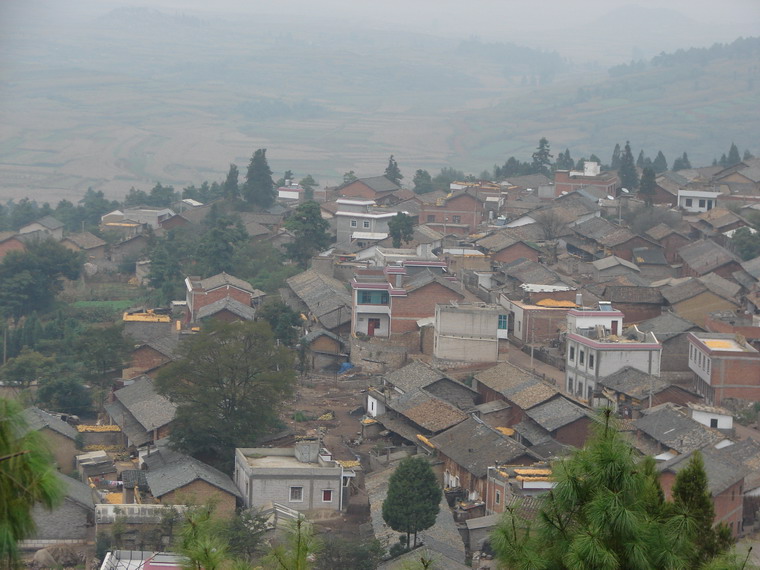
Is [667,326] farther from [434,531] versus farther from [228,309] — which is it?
[434,531]

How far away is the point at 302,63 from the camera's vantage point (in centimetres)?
14312

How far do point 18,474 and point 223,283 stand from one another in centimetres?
2362

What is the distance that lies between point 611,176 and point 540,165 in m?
6.27

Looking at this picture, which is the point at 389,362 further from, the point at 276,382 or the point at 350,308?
the point at 276,382

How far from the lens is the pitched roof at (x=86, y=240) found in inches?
1487

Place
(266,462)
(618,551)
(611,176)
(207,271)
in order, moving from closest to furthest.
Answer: (618,551)
(266,462)
(207,271)
(611,176)

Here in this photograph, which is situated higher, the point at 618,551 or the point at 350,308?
the point at 618,551

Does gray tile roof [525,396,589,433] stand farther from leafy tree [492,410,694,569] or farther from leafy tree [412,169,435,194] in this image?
leafy tree [412,169,435,194]

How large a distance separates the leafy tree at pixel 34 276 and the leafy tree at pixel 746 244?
16.5m

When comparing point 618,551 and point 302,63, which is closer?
point 618,551

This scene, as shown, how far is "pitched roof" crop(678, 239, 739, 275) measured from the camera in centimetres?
2988

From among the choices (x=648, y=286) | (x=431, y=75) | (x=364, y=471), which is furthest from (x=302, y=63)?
(x=364, y=471)

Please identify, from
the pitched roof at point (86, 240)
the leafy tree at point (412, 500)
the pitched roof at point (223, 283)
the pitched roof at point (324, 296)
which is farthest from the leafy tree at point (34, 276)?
the leafy tree at point (412, 500)

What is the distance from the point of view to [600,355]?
21.8 m
